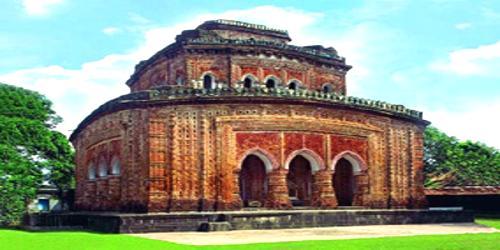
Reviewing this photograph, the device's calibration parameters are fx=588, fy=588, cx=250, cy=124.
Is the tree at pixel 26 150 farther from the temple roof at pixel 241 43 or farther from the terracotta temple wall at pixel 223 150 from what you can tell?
the temple roof at pixel 241 43

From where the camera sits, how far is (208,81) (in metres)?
22.8

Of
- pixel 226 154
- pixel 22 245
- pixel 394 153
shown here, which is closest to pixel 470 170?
pixel 394 153

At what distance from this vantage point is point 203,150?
61.7 ft

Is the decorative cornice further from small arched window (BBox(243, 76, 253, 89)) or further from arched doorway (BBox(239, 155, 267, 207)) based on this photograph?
small arched window (BBox(243, 76, 253, 89))

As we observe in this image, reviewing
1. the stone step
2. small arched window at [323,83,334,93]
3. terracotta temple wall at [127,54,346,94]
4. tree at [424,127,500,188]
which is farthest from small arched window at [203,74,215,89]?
tree at [424,127,500,188]

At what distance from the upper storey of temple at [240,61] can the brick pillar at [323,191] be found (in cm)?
450

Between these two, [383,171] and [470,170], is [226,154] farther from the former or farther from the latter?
[470,170]

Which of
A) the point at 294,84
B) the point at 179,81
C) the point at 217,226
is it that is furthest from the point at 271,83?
the point at 217,226

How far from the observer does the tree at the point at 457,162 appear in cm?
3472

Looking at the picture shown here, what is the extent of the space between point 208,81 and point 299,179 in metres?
5.17

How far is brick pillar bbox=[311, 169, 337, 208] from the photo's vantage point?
66.9 ft

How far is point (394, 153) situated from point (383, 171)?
92 centimetres

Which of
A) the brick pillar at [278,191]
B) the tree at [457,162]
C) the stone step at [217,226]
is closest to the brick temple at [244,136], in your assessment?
the brick pillar at [278,191]

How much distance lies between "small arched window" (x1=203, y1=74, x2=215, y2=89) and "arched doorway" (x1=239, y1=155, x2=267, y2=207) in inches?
141
